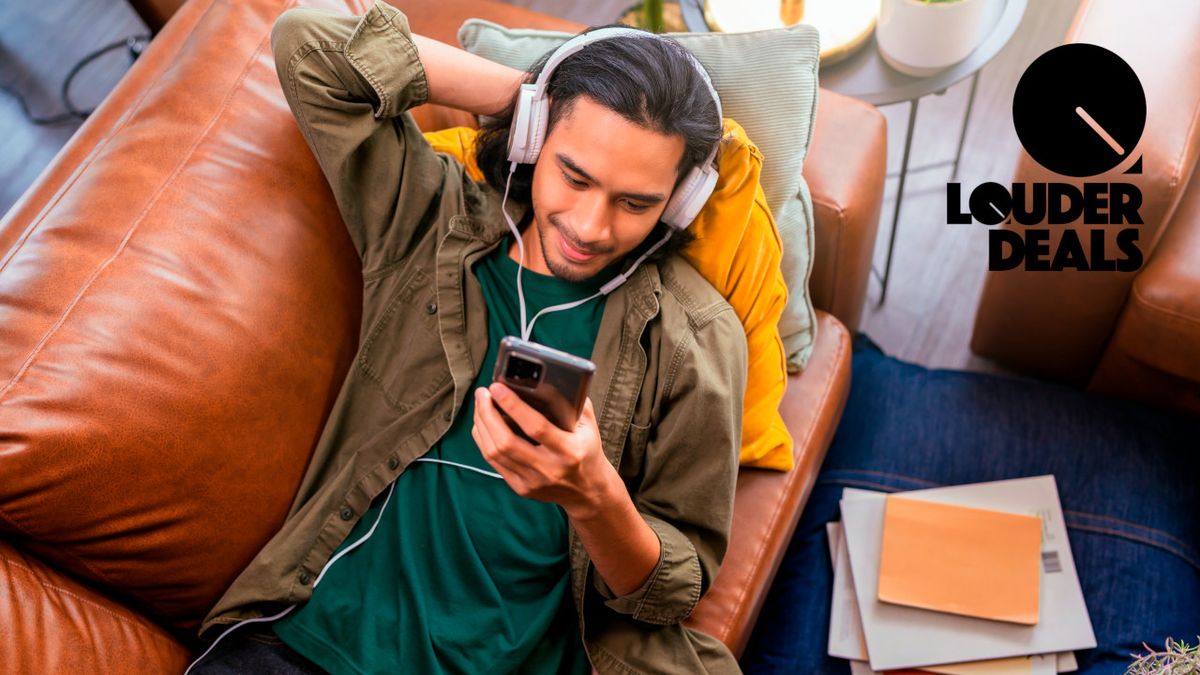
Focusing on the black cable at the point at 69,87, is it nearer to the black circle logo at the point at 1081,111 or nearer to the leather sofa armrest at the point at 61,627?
the leather sofa armrest at the point at 61,627

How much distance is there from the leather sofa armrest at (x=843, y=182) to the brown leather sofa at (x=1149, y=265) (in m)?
0.24

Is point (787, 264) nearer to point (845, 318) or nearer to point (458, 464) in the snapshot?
point (845, 318)

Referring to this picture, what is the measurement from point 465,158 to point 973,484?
98 centimetres

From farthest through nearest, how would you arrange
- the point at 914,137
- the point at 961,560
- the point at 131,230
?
the point at 914,137, the point at 961,560, the point at 131,230

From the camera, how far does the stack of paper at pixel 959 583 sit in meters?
1.49

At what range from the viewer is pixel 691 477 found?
1334 mm

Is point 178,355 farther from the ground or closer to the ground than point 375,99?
closer to the ground

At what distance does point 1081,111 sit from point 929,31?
0.89 ft

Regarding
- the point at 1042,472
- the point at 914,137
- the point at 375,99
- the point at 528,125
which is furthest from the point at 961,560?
the point at 914,137

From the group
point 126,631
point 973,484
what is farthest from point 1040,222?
point 126,631

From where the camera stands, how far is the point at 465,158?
162 cm

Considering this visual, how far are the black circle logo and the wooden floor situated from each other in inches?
24.4

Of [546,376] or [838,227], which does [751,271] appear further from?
[546,376]

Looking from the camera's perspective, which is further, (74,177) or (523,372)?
(74,177)
